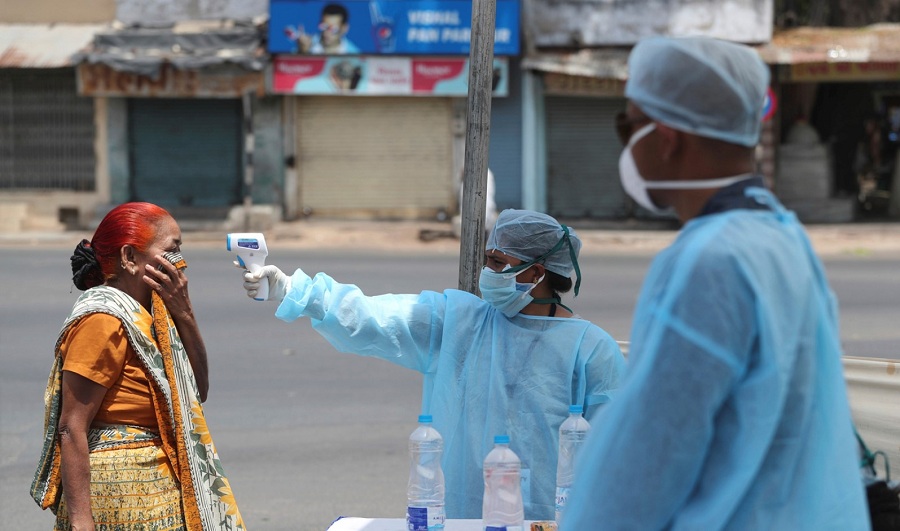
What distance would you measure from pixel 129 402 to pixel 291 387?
5.11 meters

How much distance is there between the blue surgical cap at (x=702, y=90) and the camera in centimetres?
194

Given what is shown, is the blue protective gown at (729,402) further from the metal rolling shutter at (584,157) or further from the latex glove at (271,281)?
the metal rolling shutter at (584,157)

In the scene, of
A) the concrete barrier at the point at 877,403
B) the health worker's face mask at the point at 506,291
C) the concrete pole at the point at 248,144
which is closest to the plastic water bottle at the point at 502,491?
the health worker's face mask at the point at 506,291

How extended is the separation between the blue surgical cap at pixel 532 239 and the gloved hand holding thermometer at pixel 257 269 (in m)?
0.69

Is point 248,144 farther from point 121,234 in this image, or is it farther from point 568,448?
point 568,448

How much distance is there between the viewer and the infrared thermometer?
3459 millimetres

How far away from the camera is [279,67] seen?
2130 cm

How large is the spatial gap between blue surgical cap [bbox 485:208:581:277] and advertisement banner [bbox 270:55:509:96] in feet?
58.4

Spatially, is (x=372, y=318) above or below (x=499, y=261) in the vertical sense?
below

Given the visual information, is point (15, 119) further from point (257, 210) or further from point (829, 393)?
point (829, 393)

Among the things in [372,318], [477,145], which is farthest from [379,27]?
[372,318]

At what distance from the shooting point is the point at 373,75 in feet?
69.7

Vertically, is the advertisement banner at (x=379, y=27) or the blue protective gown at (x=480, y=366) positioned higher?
the advertisement banner at (x=379, y=27)

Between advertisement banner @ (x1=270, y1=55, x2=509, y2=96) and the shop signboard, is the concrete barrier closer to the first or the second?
advertisement banner @ (x1=270, y1=55, x2=509, y2=96)
